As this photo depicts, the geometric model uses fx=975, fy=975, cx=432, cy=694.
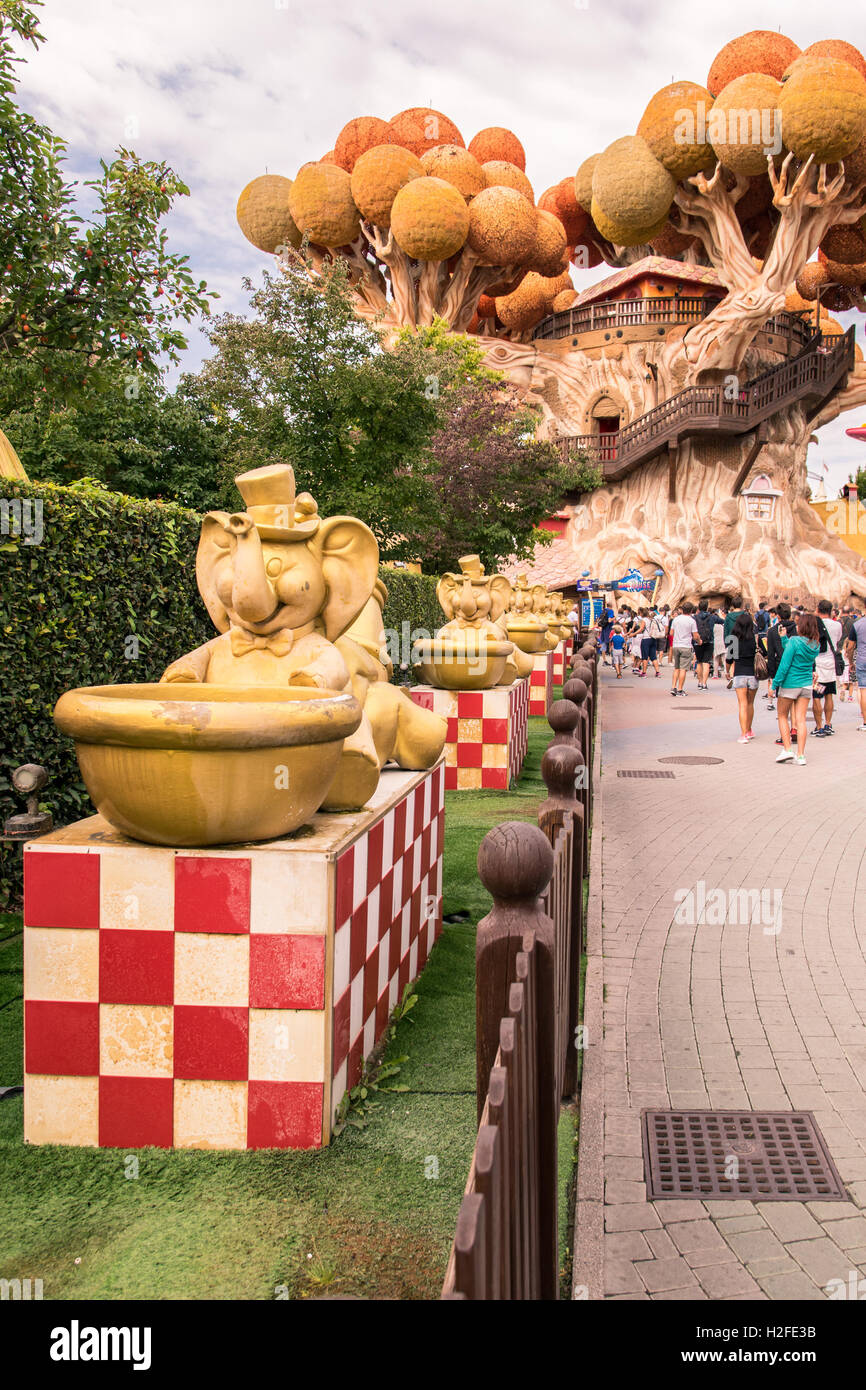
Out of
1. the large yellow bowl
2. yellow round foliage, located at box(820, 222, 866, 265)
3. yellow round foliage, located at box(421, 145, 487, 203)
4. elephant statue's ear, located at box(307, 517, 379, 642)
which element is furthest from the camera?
yellow round foliage, located at box(820, 222, 866, 265)

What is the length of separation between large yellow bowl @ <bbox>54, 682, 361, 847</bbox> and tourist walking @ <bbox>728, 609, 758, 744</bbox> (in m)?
10.6

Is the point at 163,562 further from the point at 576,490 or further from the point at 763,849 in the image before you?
the point at 576,490

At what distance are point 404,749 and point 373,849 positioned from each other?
41.1 inches

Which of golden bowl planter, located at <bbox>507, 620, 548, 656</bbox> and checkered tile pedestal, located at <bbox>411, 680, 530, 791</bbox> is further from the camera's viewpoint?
golden bowl planter, located at <bbox>507, 620, 548, 656</bbox>

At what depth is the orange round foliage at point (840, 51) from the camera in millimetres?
34125

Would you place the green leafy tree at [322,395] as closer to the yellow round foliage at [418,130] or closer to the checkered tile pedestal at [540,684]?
the checkered tile pedestal at [540,684]

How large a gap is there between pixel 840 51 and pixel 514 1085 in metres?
42.8

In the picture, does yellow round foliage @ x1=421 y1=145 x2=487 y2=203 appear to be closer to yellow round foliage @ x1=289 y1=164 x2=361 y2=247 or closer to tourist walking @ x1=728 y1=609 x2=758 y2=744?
yellow round foliage @ x1=289 y1=164 x2=361 y2=247

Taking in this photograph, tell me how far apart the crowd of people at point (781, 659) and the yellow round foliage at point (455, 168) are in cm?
2016

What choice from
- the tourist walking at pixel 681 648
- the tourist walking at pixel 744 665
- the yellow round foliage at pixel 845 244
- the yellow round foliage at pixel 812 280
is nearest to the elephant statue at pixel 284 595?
the tourist walking at pixel 744 665

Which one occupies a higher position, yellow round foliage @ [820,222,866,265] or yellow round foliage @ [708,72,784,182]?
yellow round foliage @ [708,72,784,182]

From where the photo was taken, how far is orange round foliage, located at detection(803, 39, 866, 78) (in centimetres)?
3412

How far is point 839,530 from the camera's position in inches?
1921

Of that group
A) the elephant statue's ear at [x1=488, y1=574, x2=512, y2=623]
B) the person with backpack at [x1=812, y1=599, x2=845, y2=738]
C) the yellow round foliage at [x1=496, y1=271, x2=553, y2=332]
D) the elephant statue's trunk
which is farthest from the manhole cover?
the yellow round foliage at [x1=496, y1=271, x2=553, y2=332]
